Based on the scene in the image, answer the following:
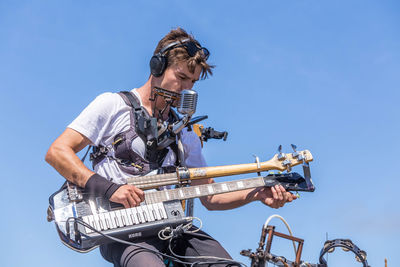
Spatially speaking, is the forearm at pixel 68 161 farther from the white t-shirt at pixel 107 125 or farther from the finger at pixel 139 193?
the finger at pixel 139 193

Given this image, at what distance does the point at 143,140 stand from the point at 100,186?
71 cm

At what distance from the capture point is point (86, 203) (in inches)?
158

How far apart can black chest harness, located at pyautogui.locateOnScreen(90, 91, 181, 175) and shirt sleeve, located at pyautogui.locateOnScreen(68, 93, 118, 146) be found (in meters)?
0.15

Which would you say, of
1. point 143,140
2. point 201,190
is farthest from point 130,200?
point 201,190

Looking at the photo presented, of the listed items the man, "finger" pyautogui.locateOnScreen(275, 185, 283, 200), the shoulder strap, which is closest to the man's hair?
the man

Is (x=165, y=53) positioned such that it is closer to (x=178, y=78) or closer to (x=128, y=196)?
(x=178, y=78)

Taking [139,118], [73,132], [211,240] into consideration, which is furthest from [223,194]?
Result: [73,132]

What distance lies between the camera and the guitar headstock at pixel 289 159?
4.90m

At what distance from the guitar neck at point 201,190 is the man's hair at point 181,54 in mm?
1182

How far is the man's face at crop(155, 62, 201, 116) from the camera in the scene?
4668 mm

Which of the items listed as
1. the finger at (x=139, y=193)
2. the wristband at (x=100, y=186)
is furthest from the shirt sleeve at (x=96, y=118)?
the finger at (x=139, y=193)

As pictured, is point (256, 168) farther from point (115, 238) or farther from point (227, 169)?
point (115, 238)

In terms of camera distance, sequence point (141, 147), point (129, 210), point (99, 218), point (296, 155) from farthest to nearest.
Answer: point (296, 155) < point (141, 147) < point (129, 210) < point (99, 218)

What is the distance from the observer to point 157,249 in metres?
3.93
